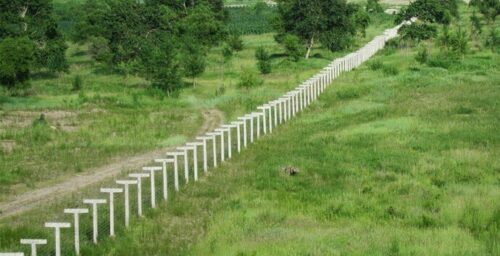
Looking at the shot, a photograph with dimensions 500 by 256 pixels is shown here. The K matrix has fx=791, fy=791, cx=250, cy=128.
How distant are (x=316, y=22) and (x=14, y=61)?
2743 cm

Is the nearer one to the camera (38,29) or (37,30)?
(37,30)

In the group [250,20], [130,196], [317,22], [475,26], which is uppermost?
[317,22]

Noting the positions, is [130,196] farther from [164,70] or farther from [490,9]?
[490,9]

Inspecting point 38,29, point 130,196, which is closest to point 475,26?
point 38,29

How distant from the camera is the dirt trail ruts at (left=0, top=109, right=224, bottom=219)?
Answer: 863 inches

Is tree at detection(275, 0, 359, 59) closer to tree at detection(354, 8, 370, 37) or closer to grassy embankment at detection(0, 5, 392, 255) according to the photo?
grassy embankment at detection(0, 5, 392, 255)

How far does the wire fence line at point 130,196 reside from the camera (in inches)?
648

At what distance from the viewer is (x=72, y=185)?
2456 cm

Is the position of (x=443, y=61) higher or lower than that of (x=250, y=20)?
lower

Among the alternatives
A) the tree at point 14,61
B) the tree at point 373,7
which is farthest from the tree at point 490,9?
the tree at point 14,61

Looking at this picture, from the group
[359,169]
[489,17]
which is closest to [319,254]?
[359,169]

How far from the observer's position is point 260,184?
72.7ft

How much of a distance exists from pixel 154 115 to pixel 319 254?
26.4 m

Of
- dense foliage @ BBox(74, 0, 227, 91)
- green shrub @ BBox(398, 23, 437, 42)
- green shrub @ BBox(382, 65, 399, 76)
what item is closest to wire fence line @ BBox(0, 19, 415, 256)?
dense foliage @ BBox(74, 0, 227, 91)
